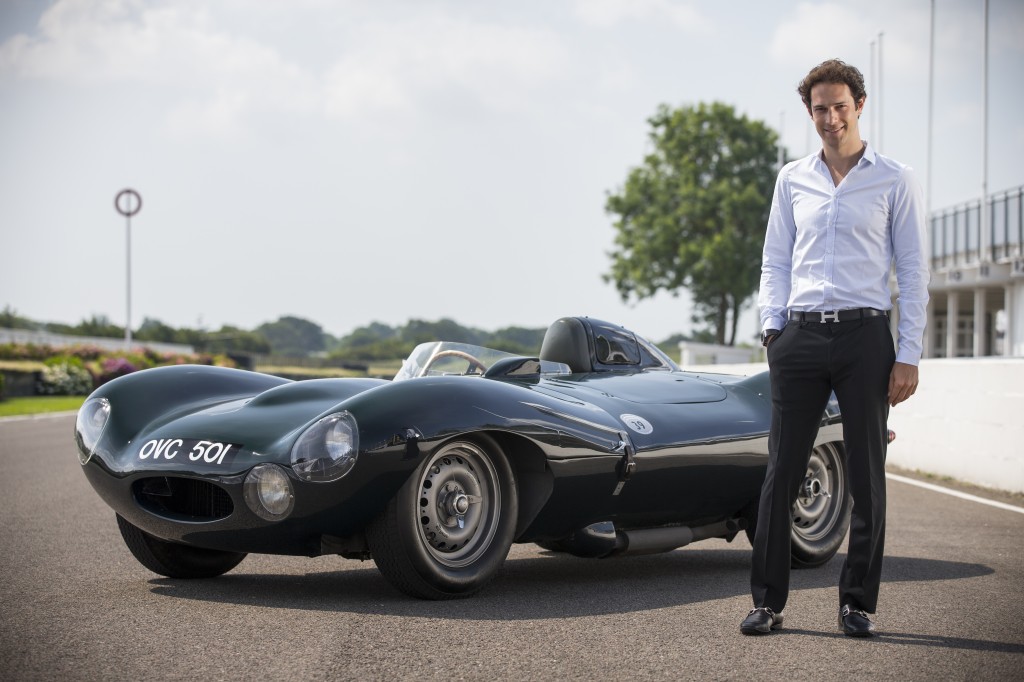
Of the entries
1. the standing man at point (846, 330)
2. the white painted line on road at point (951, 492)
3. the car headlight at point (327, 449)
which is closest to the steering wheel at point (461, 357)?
the car headlight at point (327, 449)

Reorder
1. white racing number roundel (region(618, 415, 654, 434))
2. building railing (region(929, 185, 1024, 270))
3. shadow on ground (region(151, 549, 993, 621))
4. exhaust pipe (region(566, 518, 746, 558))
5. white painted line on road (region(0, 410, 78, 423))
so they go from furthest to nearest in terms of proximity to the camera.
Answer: building railing (region(929, 185, 1024, 270))
white painted line on road (region(0, 410, 78, 423))
white racing number roundel (region(618, 415, 654, 434))
exhaust pipe (region(566, 518, 746, 558))
shadow on ground (region(151, 549, 993, 621))

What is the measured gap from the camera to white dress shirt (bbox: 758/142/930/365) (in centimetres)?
481

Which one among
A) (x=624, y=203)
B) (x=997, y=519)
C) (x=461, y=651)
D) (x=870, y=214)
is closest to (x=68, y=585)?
(x=461, y=651)

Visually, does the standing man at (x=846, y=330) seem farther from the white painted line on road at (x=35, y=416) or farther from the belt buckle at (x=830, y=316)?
the white painted line on road at (x=35, y=416)

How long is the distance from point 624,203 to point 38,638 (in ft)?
191

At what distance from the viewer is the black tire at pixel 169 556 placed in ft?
19.3

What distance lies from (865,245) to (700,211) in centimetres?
5457

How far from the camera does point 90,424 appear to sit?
5.99 metres

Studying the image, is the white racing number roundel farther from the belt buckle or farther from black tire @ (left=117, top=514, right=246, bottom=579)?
black tire @ (left=117, top=514, right=246, bottom=579)

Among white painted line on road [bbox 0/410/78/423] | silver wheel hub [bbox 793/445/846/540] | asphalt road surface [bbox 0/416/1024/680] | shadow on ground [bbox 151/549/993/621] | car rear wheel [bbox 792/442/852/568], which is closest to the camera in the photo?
asphalt road surface [bbox 0/416/1024/680]

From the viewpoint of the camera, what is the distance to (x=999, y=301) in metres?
53.4

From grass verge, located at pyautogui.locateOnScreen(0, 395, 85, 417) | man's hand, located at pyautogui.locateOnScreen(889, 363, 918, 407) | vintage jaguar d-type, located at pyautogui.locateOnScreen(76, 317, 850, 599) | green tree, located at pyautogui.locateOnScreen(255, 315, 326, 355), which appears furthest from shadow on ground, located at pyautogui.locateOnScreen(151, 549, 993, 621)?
green tree, located at pyautogui.locateOnScreen(255, 315, 326, 355)

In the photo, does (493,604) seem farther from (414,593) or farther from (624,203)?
(624,203)

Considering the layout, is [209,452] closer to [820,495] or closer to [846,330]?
[846,330]
